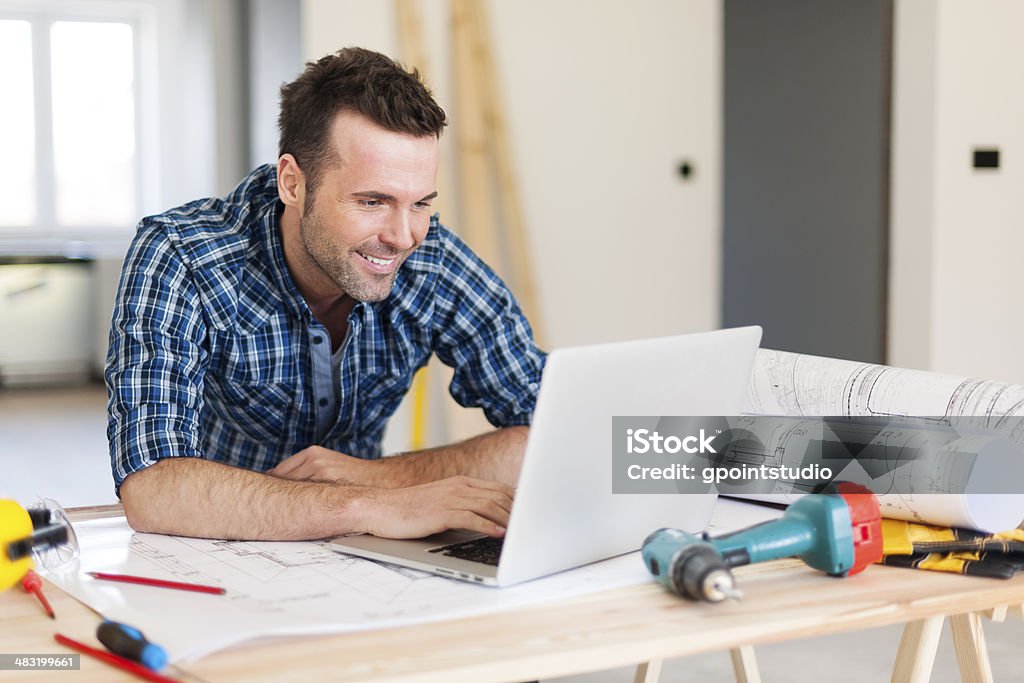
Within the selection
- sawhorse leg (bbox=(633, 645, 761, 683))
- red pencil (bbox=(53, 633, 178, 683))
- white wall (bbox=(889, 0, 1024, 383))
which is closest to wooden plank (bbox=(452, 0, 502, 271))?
white wall (bbox=(889, 0, 1024, 383))

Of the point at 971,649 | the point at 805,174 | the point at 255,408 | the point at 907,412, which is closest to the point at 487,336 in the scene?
the point at 255,408

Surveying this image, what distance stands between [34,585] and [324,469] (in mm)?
463

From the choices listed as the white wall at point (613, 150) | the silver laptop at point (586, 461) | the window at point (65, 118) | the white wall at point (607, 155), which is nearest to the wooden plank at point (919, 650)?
the silver laptop at point (586, 461)

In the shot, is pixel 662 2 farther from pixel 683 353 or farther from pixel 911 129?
pixel 683 353

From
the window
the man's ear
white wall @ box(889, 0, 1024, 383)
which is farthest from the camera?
white wall @ box(889, 0, 1024, 383)

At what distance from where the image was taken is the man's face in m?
1.51

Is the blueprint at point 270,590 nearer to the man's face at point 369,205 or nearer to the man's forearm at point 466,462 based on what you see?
the man's forearm at point 466,462

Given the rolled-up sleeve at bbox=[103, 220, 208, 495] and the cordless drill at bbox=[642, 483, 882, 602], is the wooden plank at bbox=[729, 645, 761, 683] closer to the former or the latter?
the cordless drill at bbox=[642, 483, 882, 602]

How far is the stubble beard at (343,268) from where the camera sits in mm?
1580

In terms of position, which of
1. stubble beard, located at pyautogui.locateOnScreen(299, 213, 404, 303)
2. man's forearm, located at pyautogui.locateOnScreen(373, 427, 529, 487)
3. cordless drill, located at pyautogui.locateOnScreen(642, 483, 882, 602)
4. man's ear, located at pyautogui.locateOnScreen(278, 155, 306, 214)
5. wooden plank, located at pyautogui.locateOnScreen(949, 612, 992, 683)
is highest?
man's ear, located at pyautogui.locateOnScreen(278, 155, 306, 214)

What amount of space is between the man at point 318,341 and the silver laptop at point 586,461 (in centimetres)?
10

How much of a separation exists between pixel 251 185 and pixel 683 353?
2.99 feet

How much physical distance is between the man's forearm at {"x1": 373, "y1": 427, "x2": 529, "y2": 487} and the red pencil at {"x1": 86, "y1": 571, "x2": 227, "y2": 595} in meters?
A: 0.49

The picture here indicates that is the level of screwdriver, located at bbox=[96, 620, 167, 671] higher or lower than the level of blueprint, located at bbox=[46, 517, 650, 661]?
higher
